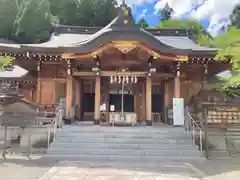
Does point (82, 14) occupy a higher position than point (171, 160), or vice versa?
point (82, 14)

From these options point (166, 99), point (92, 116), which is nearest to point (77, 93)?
point (92, 116)

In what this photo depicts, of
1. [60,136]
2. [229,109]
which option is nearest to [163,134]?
[229,109]

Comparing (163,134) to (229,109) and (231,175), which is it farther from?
(231,175)

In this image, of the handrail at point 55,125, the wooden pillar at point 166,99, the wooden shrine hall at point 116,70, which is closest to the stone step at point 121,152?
the handrail at point 55,125

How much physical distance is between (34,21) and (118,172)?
99.3ft

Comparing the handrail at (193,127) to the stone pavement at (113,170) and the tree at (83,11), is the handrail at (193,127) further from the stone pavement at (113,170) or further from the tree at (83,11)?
the tree at (83,11)

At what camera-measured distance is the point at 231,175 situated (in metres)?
7.65

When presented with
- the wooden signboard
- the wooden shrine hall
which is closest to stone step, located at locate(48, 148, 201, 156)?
the wooden signboard

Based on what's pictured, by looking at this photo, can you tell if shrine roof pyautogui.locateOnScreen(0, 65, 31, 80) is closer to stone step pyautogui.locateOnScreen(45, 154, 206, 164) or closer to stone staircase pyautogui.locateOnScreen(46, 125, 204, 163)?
stone staircase pyautogui.locateOnScreen(46, 125, 204, 163)

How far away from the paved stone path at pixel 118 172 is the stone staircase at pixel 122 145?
44.4 inches

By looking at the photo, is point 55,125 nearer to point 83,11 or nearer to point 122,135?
point 122,135

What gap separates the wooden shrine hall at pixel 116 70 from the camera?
1390 centimetres

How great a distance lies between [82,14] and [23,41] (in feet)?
28.1

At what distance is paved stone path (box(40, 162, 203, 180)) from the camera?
291 inches
